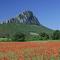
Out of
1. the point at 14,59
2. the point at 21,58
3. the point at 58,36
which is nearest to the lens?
the point at 21,58

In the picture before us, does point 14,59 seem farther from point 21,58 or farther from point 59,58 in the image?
point 59,58

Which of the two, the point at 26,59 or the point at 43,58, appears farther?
the point at 26,59

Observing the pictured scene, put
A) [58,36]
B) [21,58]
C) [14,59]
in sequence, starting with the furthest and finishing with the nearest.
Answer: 1. [58,36]
2. [14,59]
3. [21,58]

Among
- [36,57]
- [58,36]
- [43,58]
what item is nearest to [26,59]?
[36,57]

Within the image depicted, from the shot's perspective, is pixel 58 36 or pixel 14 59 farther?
pixel 58 36

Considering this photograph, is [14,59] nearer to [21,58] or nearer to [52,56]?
[21,58]

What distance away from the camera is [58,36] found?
9844cm

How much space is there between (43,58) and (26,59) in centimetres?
88

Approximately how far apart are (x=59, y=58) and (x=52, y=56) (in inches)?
15.5

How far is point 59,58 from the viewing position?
26.7ft

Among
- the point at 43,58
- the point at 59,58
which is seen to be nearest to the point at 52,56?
the point at 59,58

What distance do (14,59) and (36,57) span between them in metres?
0.70

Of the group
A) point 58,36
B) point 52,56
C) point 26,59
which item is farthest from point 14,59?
point 58,36

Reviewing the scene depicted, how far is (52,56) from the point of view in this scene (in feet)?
27.8
